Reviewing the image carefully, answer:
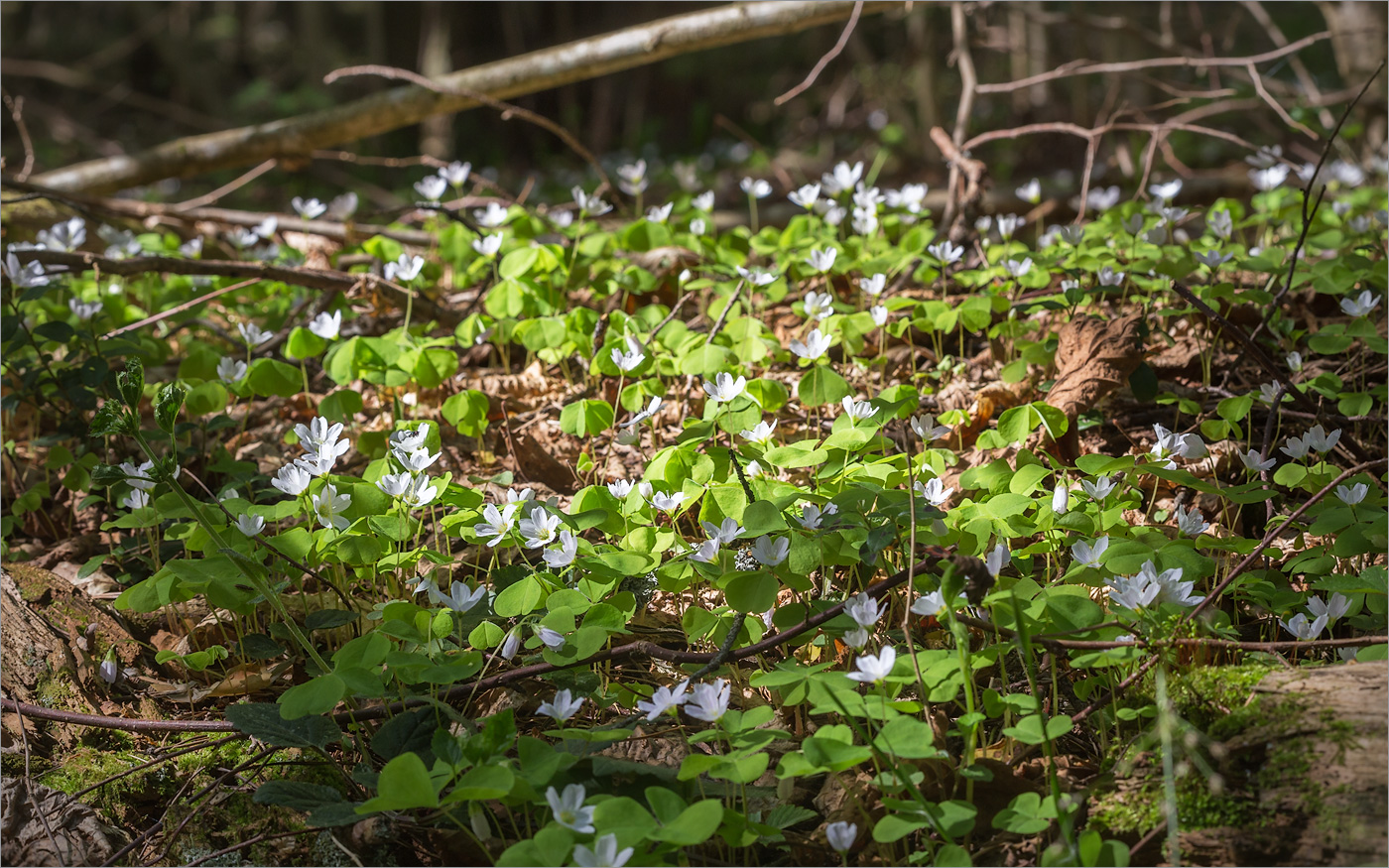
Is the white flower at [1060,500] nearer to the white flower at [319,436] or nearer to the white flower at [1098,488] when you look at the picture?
the white flower at [1098,488]

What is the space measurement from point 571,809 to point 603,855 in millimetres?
95

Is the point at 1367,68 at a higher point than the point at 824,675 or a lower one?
higher

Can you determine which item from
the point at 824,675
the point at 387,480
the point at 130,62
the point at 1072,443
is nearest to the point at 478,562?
the point at 387,480

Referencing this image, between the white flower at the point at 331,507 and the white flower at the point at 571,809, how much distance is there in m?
0.87

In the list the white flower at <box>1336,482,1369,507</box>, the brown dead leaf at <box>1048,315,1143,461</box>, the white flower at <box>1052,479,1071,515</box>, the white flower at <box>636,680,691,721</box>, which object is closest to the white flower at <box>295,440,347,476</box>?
the white flower at <box>636,680,691,721</box>

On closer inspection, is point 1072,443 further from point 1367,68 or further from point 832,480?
point 1367,68

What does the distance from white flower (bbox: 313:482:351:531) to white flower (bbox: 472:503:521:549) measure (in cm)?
28

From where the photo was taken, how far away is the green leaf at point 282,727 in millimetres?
1542

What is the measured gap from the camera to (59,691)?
1.95m

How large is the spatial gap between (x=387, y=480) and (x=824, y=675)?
0.98 meters

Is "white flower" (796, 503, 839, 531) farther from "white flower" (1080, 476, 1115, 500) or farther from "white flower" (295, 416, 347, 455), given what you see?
"white flower" (295, 416, 347, 455)

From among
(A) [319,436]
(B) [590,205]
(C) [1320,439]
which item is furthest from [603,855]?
(B) [590,205]

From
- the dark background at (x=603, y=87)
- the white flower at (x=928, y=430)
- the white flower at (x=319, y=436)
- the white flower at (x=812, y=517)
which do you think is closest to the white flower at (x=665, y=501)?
the white flower at (x=812, y=517)

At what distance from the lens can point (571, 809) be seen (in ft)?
4.35
